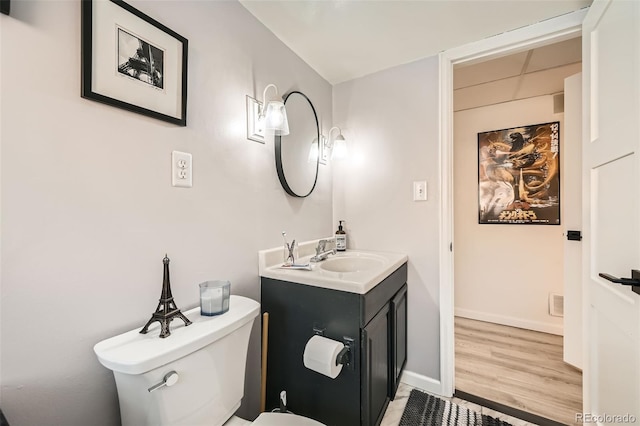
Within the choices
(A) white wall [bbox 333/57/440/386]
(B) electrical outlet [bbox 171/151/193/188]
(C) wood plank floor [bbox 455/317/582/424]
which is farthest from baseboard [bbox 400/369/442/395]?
(B) electrical outlet [bbox 171/151/193/188]

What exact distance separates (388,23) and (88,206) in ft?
5.06

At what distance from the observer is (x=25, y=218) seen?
634mm

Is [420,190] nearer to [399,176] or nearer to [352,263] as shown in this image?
[399,176]

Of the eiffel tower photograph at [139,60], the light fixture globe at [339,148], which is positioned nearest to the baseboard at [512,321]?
the light fixture globe at [339,148]

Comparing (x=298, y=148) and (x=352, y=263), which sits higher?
(x=298, y=148)

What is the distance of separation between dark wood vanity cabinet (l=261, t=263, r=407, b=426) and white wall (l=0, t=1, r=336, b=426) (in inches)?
12.2

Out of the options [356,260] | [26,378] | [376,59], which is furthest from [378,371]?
[376,59]

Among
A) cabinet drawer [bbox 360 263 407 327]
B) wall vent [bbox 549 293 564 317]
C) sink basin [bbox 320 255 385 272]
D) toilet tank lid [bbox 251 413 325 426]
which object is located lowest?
wall vent [bbox 549 293 564 317]

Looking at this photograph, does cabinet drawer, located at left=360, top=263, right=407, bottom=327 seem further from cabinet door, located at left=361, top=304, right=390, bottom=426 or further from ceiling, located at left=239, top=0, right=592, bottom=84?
ceiling, located at left=239, top=0, right=592, bottom=84

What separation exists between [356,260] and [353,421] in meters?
0.83

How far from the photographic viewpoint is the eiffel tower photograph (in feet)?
2.61

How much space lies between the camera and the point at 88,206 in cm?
73

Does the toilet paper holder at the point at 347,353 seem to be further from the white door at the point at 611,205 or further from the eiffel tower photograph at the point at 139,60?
the eiffel tower photograph at the point at 139,60

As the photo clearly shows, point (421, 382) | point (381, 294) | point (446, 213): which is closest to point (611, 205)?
point (446, 213)
